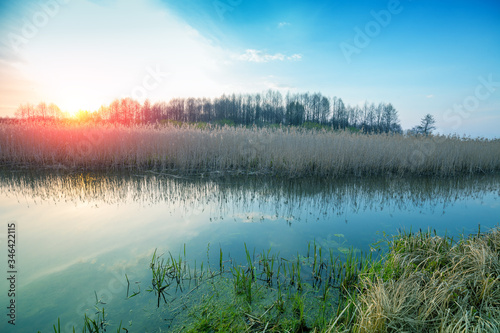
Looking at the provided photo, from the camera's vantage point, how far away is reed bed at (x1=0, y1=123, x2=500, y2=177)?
7.41 m

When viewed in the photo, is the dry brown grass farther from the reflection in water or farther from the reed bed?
the reed bed

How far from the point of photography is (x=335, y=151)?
24.7ft

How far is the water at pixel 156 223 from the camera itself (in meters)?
1.93

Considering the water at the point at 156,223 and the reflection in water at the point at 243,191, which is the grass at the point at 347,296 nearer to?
the water at the point at 156,223

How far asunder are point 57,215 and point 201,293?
3.10 meters

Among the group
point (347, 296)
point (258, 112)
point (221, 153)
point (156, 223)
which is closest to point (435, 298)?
point (347, 296)

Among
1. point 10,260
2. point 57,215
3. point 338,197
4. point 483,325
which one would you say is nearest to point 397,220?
point 338,197

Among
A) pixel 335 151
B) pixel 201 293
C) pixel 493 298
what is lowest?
pixel 201 293

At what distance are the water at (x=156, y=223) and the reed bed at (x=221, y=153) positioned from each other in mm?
1160

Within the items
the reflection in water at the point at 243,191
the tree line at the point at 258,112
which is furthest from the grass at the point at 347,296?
the tree line at the point at 258,112

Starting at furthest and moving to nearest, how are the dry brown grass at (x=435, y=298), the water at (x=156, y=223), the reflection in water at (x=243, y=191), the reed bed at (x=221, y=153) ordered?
the reed bed at (x=221, y=153)
the reflection in water at (x=243, y=191)
the water at (x=156, y=223)
the dry brown grass at (x=435, y=298)

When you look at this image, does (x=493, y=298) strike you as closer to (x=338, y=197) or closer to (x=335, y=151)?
(x=338, y=197)

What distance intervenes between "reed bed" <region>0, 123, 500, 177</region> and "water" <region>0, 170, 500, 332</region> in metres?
1.16

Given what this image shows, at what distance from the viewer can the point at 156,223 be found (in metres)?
3.43
